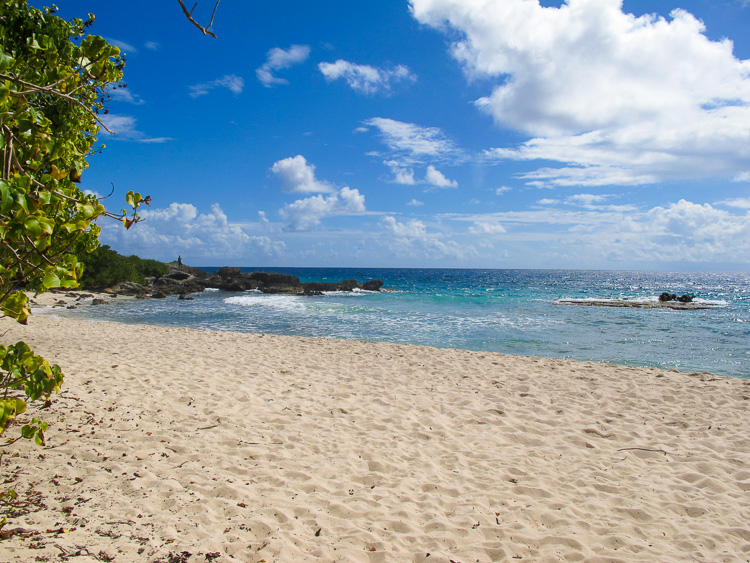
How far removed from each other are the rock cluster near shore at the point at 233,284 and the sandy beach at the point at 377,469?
30.1 meters

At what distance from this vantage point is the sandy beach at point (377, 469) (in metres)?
3.36

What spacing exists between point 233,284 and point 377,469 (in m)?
38.5

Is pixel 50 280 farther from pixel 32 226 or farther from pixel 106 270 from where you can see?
pixel 106 270

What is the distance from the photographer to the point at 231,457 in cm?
473

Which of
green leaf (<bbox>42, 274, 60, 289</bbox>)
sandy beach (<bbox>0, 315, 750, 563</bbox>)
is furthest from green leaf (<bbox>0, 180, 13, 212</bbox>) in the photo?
sandy beach (<bbox>0, 315, 750, 563</bbox>)

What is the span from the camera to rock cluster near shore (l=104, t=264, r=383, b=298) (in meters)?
37.0

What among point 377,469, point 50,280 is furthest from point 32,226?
point 377,469

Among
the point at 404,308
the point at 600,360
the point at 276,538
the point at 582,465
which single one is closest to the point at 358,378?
the point at 582,465

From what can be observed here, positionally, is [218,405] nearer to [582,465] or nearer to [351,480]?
[351,480]

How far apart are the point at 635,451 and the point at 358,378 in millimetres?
5075

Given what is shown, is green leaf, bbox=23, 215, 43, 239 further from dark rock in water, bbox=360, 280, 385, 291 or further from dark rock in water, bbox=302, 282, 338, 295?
dark rock in water, bbox=360, 280, 385, 291

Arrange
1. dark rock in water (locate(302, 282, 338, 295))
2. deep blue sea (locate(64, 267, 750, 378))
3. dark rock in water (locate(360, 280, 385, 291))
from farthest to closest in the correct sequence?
dark rock in water (locate(360, 280, 385, 291)) → dark rock in water (locate(302, 282, 338, 295)) → deep blue sea (locate(64, 267, 750, 378))

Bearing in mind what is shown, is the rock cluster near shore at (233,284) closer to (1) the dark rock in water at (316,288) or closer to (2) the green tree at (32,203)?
(1) the dark rock in water at (316,288)

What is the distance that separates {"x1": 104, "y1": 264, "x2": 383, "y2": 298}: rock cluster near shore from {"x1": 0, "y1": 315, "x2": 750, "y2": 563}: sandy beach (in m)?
30.1
